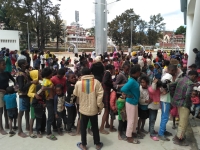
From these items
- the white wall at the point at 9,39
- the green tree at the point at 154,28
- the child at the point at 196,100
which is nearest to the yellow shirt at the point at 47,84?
the child at the point at 196,100

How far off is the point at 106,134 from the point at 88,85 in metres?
1.45

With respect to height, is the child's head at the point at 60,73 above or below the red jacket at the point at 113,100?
above

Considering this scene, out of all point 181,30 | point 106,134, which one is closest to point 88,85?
point 106,134

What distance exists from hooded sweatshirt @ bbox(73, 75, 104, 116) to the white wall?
1646 inches

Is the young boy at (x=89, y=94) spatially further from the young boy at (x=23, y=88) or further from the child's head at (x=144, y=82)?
the young boy at (x=23, y=88)

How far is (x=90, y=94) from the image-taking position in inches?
138

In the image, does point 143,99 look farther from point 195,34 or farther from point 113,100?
point 195,34

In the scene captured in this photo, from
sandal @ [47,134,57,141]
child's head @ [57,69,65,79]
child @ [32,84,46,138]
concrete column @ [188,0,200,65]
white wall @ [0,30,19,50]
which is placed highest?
white wall @ [0,30,19,50]

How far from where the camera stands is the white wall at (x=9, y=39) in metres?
40.2

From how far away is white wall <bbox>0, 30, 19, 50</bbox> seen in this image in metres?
40.2

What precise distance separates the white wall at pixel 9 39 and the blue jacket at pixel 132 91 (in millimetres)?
42059

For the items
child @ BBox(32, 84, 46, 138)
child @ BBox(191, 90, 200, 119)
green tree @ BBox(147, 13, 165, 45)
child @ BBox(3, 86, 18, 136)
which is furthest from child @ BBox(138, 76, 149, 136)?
green tree @ BBox(147, 13, 165, 45)

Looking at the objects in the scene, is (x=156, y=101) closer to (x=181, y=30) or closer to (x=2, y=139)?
(x=2, y=139)

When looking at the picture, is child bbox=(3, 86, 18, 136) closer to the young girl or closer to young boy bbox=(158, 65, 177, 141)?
the young girl
